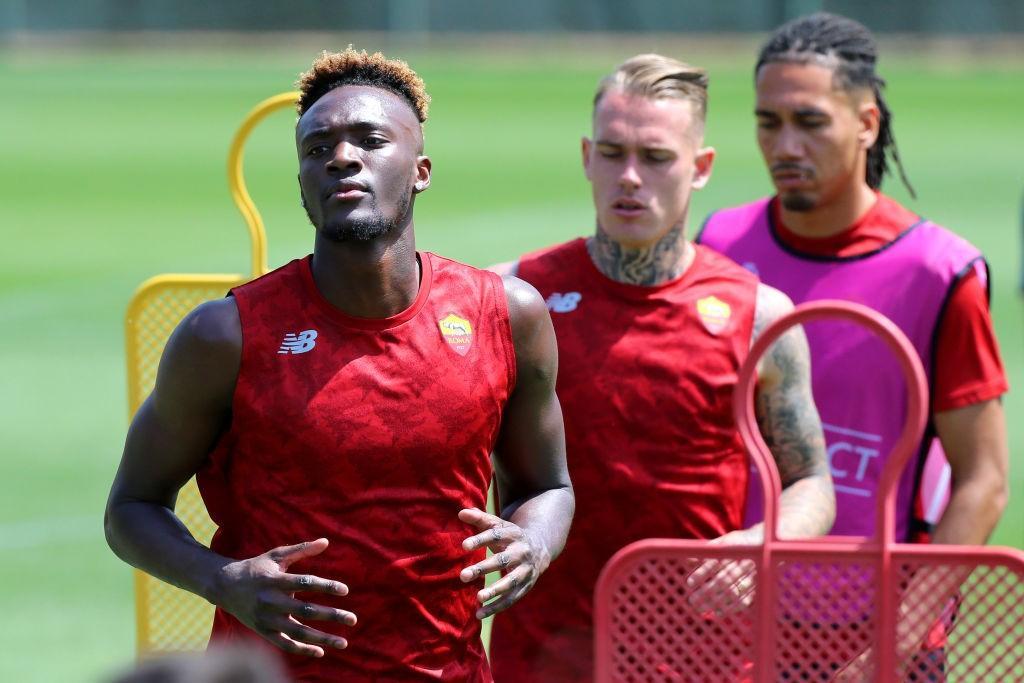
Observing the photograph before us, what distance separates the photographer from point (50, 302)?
663 inches

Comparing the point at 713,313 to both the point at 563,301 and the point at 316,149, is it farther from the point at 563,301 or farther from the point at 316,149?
the point at 316,149

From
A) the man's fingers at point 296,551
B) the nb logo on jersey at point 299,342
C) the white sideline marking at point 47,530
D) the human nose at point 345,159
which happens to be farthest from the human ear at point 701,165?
the white sideline marking at point 47,530

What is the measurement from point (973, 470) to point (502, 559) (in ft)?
6.29

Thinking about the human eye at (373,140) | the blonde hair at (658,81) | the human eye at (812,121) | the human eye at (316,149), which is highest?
the blonde hair at (658,81)

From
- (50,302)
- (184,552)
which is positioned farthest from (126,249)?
(184,552)

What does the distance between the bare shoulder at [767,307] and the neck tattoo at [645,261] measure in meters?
0.25

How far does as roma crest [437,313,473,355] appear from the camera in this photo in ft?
13.0

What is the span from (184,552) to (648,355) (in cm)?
156

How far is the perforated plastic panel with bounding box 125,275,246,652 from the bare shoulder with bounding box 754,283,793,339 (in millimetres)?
1566

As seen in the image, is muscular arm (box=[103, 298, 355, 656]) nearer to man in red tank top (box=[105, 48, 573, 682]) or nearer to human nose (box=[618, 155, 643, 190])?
man in red tank top (box=[105, 48, 573, 682])

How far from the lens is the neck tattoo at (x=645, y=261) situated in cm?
499

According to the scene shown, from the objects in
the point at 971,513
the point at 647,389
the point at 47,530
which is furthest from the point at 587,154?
the point at 47,530

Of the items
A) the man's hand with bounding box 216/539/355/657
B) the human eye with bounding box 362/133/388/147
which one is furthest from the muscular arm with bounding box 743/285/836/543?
the man's hand with bounding box 216/539/355/657

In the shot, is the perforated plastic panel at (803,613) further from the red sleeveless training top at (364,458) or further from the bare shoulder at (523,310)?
the bare shoulder at (523,310)
